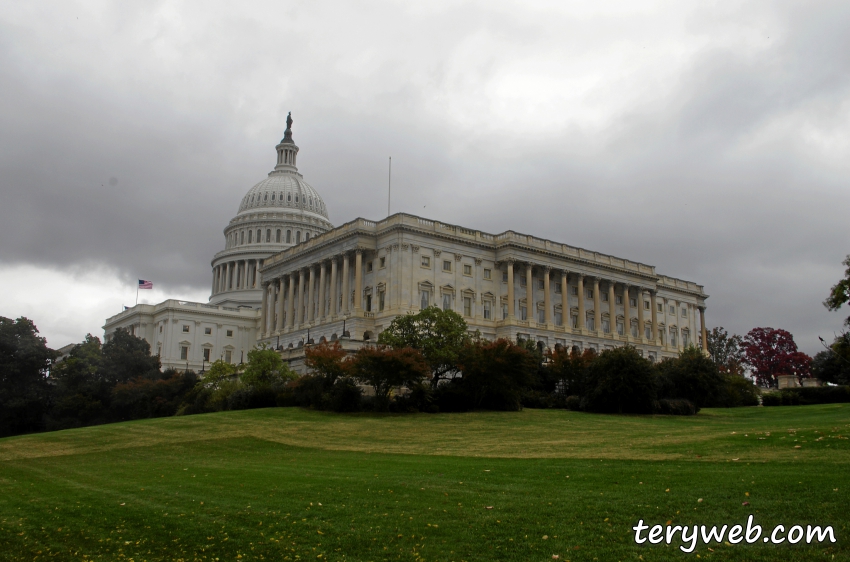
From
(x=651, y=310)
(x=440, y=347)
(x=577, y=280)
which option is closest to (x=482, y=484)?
(x=440, y=347)

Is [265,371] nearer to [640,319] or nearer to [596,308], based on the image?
[596,308]

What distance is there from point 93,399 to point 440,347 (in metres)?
40.1

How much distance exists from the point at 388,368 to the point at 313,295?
157ft

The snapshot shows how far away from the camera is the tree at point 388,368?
5788cm

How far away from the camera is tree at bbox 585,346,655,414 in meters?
61.8

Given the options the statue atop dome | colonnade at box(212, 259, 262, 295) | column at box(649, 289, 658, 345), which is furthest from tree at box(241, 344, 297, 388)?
the statue atop dome

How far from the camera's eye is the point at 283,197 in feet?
520

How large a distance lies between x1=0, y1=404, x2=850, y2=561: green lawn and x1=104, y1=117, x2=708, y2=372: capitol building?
46.2 m

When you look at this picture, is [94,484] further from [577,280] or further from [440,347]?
[577,280]

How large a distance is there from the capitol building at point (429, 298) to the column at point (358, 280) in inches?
5.5

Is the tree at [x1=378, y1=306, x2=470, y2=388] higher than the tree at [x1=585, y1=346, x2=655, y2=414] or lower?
higher

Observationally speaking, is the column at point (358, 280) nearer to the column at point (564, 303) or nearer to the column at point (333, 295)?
the column at point (333, 295)

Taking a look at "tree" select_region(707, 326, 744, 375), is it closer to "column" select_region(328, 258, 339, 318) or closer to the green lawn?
"column" select_region(328, 258, 339, 318)

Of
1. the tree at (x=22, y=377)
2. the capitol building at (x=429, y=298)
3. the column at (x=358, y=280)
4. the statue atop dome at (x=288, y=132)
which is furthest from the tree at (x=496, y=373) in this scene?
the statue atop dome at (x=288, y=132)
